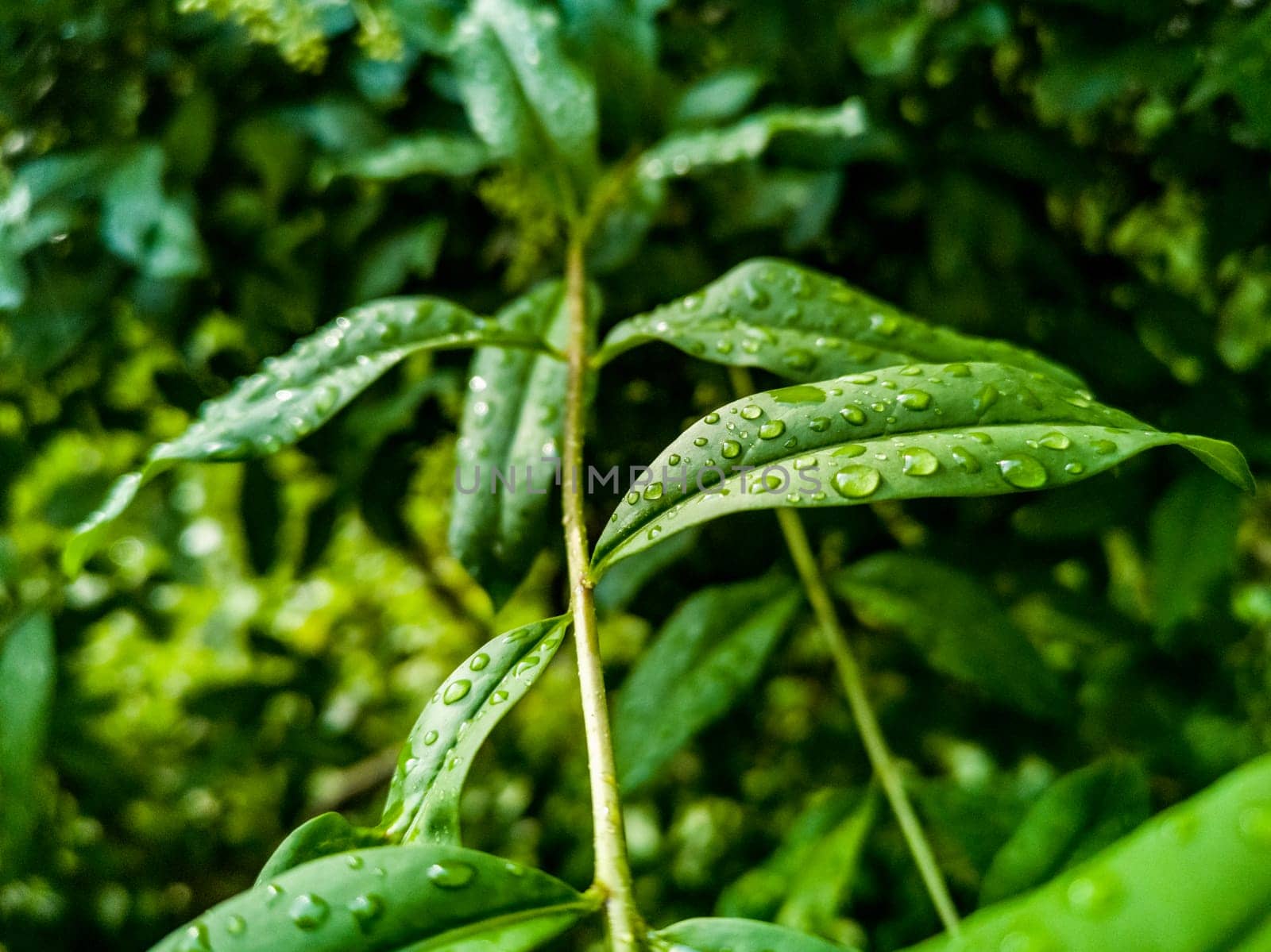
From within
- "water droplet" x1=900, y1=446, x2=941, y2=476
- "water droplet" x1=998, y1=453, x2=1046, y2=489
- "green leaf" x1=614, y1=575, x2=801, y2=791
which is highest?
"water droplet" x1=900, y1=446, x2=941, y2=476

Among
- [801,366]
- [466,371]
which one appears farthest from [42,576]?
[801,366]

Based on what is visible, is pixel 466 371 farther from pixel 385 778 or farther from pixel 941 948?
pixel 385 778

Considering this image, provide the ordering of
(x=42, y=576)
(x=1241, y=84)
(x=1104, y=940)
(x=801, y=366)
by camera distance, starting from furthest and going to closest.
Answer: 1. (x=42, y=576)
2. (x=1241, y=84)
3. (x=801, y=366)
4. (x=1104, y=940)

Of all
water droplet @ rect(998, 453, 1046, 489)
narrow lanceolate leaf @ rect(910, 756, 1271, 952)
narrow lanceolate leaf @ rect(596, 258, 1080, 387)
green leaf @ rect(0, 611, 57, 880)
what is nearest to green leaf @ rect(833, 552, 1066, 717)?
narrow lanceolate leaf @ rect(596, 258, 1080, 387)

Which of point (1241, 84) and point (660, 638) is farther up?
point (1241, 84)

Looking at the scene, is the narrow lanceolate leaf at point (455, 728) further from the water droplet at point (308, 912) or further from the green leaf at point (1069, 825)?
the green leaf at point (1069, 825)

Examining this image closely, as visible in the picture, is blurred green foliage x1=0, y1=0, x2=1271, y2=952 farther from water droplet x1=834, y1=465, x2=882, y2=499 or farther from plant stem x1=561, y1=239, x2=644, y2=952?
water droplet x1=834, y1=465, x2=882, y2=499

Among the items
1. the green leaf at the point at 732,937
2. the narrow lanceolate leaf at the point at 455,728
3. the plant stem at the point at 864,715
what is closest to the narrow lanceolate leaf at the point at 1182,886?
the green leaf at the point at 732,937
